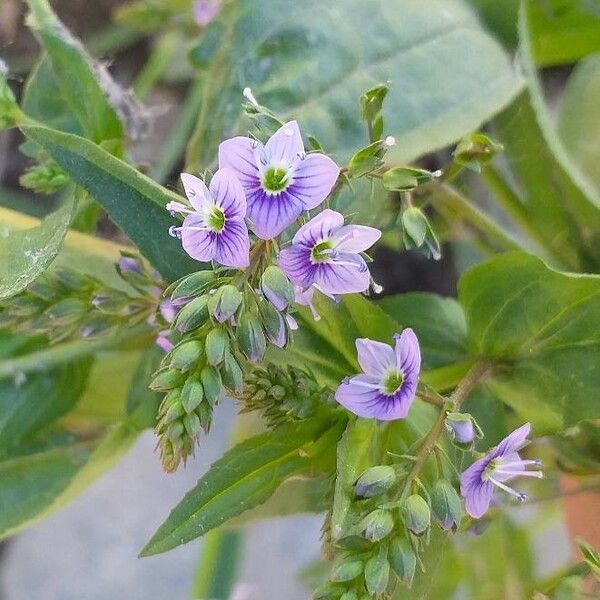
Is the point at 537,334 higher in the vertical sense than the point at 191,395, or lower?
lower

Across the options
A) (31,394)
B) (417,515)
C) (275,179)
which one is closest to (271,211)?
(275,179)

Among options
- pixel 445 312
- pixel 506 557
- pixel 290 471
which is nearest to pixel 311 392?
pixel 290 471

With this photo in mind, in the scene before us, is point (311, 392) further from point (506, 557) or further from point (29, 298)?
point (506, 557)

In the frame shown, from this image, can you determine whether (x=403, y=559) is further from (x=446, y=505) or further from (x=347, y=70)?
(x=347, y=70)

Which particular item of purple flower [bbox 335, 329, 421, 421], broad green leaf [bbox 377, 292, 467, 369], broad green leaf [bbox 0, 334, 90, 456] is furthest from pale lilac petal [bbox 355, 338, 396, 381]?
broad green leaf [bbox 0, 334, 90, 456]

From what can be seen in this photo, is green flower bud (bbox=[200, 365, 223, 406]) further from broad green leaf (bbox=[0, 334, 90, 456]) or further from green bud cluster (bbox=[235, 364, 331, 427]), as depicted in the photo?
broad green leaf (bbox=[0, 334, 90, 456])

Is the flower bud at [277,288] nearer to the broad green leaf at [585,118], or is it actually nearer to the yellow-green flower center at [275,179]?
the yellow-green flower center at [275,179]
